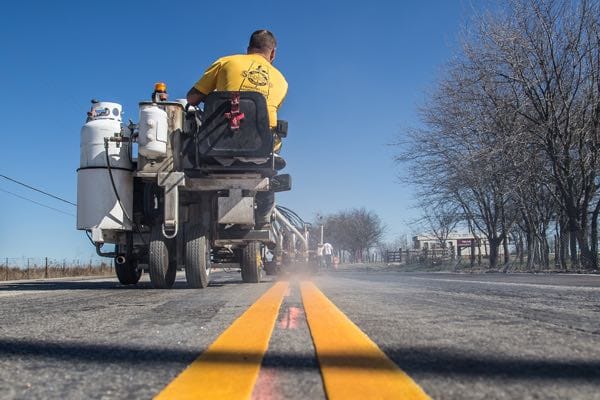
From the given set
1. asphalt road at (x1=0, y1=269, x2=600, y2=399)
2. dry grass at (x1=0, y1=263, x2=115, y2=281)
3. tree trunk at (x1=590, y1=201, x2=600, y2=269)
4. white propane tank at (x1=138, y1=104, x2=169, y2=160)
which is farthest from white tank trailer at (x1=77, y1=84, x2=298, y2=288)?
dry grass at (x1=0, y1=263, x2=115, y2=281)

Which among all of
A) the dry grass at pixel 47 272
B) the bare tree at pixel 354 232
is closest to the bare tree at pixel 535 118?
the dry grass at pixel 47 272

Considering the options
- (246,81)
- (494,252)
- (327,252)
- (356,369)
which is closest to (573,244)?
(494,252)

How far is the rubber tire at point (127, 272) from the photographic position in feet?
24.6

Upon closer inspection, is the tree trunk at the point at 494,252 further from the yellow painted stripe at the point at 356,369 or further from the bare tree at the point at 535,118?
the yellow painted stripe at the point at 356,369

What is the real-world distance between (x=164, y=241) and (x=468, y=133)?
1746 cm

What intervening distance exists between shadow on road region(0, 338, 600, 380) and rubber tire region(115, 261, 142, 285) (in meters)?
5.48

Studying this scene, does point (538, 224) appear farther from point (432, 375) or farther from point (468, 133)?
point (432, 375)

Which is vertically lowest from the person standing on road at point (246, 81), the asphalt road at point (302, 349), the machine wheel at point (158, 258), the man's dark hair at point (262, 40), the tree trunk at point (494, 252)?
the tree trunk at point (494, 252)

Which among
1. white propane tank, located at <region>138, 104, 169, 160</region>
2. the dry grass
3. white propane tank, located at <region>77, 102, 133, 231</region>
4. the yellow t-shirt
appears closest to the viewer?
white propane tank, located at <region>138, 104, 169, 160</region>

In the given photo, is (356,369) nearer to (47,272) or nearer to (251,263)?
(251,263)

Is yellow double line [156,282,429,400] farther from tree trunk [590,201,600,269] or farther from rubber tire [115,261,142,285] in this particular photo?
tree trunk [590,201,600,269]

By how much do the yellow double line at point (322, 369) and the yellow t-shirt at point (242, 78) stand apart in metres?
4.25

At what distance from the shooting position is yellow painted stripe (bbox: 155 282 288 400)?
1.39 m

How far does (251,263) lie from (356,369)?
6.18 metres
